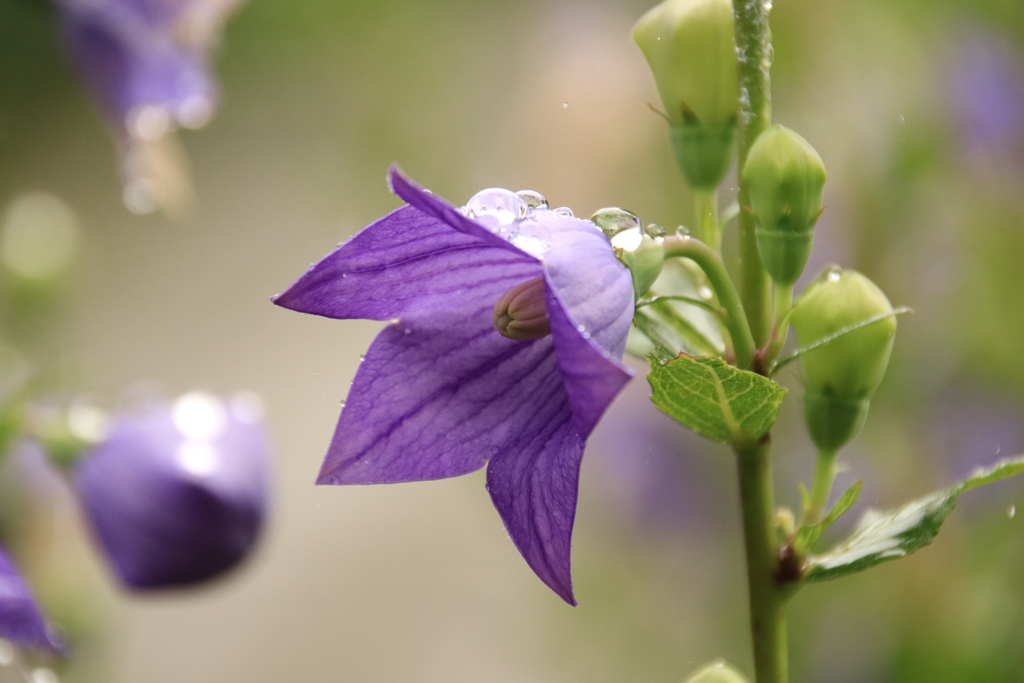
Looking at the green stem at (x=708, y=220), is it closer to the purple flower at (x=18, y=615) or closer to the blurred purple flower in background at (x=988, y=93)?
the purple flower at (x=18, y=615)

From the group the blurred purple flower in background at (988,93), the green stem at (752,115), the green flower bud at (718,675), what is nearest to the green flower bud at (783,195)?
the green stem at (752,115)

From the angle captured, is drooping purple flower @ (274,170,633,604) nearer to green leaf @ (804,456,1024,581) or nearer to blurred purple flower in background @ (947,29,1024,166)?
green leaf @ (804,456,1024,581)

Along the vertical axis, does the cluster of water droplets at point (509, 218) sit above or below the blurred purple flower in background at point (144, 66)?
below

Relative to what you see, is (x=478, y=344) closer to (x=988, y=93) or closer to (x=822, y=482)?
(x=822, y=482)

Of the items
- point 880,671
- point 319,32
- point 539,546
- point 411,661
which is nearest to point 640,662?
point 880,671

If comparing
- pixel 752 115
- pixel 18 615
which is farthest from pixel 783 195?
pixel 18 615
